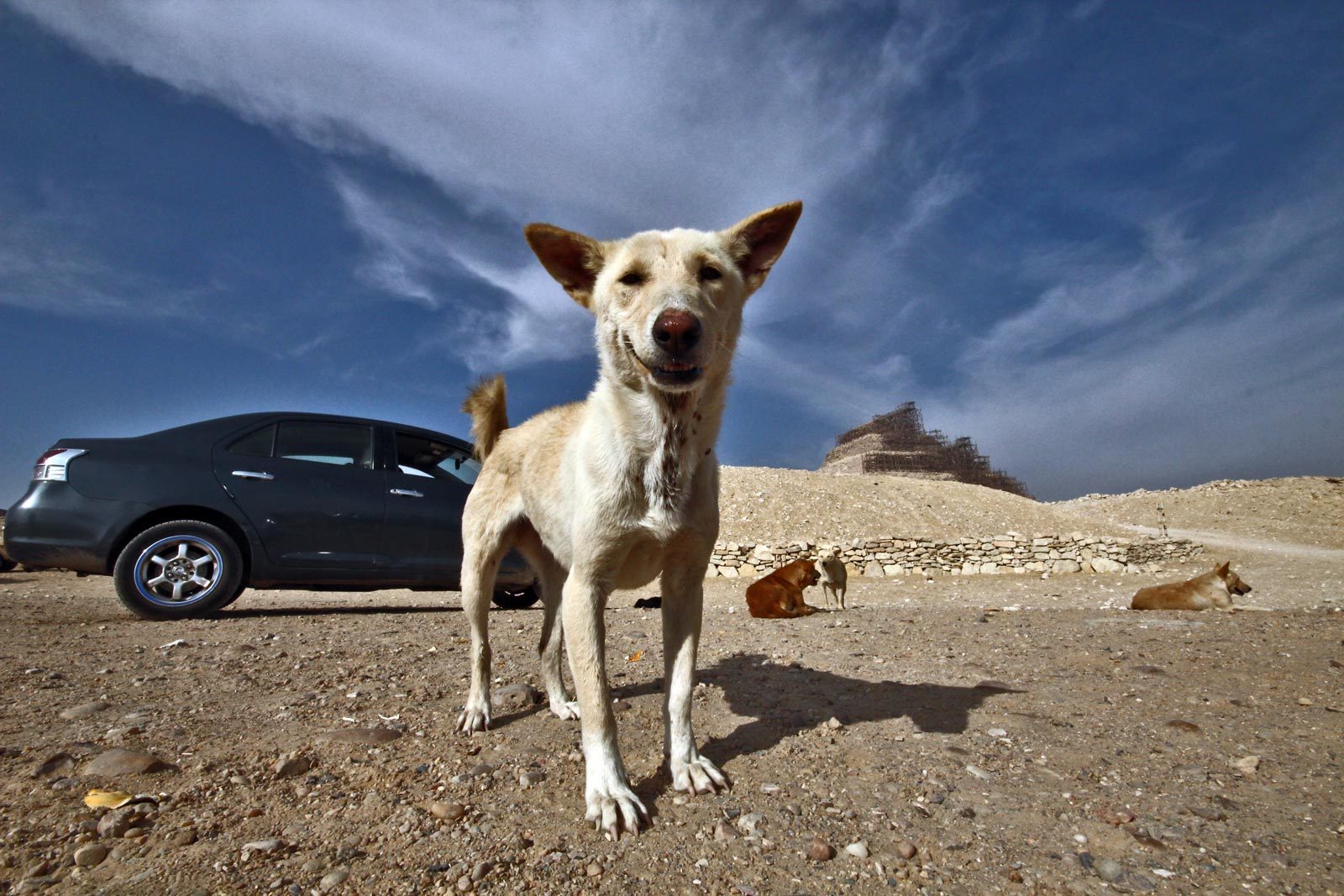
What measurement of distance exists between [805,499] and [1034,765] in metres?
19.1

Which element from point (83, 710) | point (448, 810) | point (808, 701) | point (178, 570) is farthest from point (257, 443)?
point (808, 701)

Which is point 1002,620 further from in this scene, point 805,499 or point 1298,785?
point 805,499

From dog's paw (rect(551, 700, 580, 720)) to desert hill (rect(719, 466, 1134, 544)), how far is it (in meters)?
14.4

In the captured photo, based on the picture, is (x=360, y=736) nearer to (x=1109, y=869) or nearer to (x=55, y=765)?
(x=55, y=765)

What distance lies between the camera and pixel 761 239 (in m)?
3.05

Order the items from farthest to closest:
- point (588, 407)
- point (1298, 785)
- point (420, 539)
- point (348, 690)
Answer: point (420, 539)
point (348, 690)
point (588, 407)
point (1298, 785)

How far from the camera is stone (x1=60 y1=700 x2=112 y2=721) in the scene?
300 cm

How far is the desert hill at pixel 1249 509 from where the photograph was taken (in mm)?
25531

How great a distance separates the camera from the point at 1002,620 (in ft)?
20.0

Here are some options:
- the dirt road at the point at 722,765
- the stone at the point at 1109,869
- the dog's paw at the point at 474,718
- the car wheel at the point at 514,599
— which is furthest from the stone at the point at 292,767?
the car wheel at the point at 514,599

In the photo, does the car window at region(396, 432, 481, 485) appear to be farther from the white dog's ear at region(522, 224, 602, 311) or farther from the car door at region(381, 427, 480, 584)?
the white dog's ear at region(522, 224, 602, 311)

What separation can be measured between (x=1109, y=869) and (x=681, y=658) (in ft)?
5.26

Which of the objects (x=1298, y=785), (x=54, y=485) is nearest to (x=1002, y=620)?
(x=1298, y=785)

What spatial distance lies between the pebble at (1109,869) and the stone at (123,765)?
338 cm
